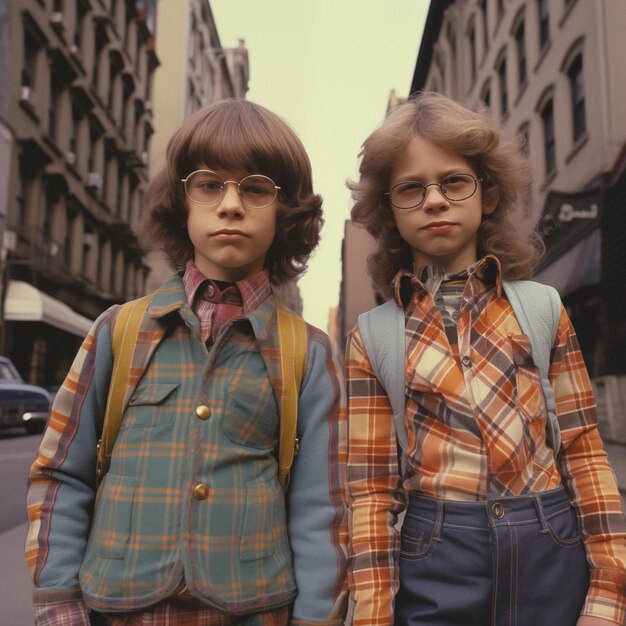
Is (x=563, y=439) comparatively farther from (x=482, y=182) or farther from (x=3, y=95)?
(x=3, y=95)

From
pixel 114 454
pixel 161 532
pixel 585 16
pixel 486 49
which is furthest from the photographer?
pixel 486 49

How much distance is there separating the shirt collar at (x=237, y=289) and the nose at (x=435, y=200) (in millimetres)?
533

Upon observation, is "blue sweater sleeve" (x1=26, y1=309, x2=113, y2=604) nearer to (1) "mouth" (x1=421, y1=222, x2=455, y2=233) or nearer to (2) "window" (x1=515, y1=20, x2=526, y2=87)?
(1) "mouth" (x1=421, y1=222, x2=455, y2=233)

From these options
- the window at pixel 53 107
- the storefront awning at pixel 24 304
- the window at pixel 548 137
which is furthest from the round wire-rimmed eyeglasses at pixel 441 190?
the window at pixel 53 107

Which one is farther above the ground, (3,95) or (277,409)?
(3,95)

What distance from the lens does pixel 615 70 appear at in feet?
39.0

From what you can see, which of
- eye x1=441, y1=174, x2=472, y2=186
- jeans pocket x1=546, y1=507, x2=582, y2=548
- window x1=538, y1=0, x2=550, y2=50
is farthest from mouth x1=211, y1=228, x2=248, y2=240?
window x1=538, y1=0, x2=550, y2=50

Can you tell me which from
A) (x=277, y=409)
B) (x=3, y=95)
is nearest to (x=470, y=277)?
(x=277, y=409)

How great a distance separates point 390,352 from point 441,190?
0.50 m

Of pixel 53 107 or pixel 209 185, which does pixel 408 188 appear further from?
pixel 53 107

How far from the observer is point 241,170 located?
74.4 inches

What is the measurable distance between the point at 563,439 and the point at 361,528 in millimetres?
605

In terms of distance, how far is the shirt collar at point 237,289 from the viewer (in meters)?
1.88

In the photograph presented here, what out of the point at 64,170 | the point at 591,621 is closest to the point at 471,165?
the point at 591,621
